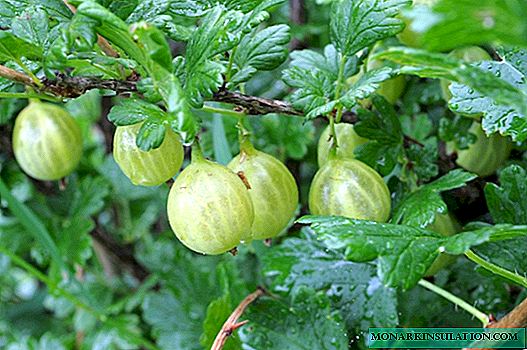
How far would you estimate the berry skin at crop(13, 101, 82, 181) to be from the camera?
890mm

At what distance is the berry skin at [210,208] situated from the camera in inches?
22.2

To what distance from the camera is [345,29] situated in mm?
645

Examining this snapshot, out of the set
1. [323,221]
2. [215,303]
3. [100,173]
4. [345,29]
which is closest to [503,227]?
[323,221]

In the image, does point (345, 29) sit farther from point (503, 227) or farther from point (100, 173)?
point (100, 173)

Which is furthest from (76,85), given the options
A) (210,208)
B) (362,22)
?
(362,22)

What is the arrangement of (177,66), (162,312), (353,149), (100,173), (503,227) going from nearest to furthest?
1. (503,227)
2. (177,66)
3. (353,149)
4. (162,312)
5. (100,173)

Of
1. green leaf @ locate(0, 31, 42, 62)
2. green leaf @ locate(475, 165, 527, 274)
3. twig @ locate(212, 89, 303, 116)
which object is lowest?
green leaf @ locate(475, 165, 527, 274)

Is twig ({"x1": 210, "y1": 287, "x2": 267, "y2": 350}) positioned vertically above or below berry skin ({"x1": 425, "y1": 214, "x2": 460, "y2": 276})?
below

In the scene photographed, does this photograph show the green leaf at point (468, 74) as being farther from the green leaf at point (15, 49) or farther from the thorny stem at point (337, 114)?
the green leaf at point (15, 49)

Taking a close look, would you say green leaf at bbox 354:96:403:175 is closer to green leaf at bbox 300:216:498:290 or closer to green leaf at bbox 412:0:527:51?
green leaf at bbox 300:216:498:290

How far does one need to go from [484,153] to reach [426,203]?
0.20 meters

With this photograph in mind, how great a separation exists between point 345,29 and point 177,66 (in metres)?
0.18

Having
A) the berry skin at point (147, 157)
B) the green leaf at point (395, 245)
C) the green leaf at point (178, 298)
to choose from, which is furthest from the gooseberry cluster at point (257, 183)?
the green leaf at point (178, 298)

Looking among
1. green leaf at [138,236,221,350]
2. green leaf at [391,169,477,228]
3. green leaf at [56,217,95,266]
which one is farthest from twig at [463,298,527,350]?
green leaf at [56,217,95,266]
